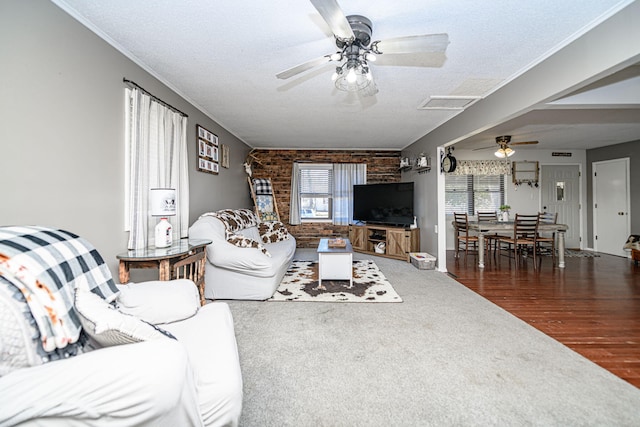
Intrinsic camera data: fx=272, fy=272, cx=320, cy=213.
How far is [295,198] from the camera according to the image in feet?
21.1

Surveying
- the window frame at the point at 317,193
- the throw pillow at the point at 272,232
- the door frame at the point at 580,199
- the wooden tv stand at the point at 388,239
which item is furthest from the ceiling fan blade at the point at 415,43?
the door frame at the point at 580,199

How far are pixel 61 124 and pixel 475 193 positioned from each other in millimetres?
7062

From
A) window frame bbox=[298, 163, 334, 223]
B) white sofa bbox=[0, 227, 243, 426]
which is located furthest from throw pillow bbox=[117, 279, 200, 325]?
window frame bbox=[298, 163, 334, 223]

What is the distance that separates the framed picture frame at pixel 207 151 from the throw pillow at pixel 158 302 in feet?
7.79

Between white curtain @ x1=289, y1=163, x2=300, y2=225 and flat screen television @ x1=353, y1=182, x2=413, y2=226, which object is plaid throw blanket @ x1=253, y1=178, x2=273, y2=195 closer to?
white curtain @ x1=289, y1=163, x2=300, y2=225

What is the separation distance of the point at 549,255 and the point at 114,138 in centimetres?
750

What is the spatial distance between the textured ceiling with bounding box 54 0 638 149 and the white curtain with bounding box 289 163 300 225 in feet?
8.78

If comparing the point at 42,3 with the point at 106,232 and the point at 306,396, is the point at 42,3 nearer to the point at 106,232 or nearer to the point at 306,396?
the point at 106,232

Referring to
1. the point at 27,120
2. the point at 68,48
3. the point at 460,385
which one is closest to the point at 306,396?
the point at 460,385

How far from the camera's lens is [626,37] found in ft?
5.65

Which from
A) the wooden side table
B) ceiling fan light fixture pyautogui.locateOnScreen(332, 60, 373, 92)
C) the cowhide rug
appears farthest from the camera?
the cowhide rug

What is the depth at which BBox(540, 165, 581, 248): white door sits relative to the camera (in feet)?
21.1

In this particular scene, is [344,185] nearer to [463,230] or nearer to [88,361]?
[463,230]

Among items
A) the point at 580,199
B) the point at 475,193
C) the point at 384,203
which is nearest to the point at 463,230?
the point at 475,193
